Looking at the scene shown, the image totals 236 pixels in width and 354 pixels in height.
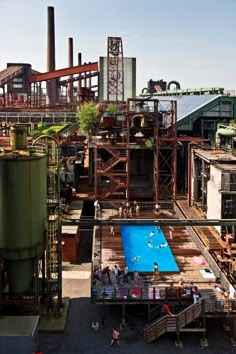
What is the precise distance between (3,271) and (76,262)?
9.69 metres

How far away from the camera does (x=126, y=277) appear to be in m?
24.1

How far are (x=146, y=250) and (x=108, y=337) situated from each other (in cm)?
1100

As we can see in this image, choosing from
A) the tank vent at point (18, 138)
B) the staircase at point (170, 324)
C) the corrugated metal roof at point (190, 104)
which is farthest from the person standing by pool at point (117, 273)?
the corrugated metal roof at point (190, 104)

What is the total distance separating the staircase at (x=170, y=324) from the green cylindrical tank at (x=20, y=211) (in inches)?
265

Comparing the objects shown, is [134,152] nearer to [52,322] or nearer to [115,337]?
[52,322]

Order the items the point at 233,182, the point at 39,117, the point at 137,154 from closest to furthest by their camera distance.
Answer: the point at 233,182
the point at 137,154
the point at 39,117

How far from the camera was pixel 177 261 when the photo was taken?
27.8 metres

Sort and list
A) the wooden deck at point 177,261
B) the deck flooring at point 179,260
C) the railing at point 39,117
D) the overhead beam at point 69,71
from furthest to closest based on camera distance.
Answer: the overhead beam at point 69,71 → the railing at point 39,117 → the deck flooring at point 179,260 → the wooden deck at point 177,261

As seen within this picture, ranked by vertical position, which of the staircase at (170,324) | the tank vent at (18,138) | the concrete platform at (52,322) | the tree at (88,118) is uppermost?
the tree at (88,118)

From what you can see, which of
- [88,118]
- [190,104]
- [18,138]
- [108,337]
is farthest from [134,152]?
[108,337]

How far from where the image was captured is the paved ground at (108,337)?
19.6m

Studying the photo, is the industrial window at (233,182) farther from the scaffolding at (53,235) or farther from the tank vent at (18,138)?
the tank vent at (18,138)

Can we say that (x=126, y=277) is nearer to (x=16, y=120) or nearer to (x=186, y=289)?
(x=186, y=289)

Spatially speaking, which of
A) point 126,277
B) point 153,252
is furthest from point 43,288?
point 153,252
